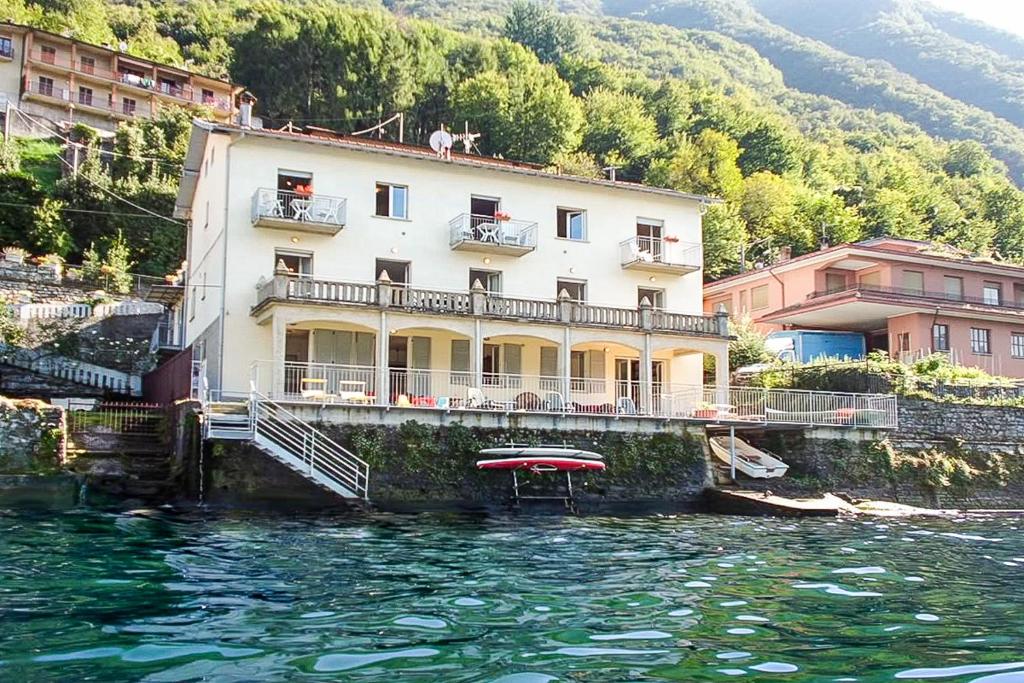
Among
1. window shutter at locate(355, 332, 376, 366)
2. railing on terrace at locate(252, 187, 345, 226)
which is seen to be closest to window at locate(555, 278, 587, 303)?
window shutter at locate(355, 332, 376, 366)

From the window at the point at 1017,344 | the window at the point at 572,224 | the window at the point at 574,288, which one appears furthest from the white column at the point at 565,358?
the window at the point at 1017,344

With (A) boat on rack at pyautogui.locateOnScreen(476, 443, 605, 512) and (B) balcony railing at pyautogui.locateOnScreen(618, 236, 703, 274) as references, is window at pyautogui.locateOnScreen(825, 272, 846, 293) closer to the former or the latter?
(B) balcony railing at pyautogui.locateOnScreen(618, 236, 703, 274)

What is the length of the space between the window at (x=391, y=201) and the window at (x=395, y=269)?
161 cm

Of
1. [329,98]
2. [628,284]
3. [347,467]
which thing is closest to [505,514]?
→ [347,467]

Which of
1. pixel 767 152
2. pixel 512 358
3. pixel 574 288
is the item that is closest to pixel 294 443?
pixel 512 358

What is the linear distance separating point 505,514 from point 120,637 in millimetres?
16063

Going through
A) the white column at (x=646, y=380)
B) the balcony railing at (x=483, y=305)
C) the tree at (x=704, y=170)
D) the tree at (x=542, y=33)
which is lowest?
the white column at (x=646, y=380)

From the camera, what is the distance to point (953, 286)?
157ft

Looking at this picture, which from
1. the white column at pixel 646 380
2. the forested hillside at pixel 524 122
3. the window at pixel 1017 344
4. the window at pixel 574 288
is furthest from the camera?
the forested hillside at pixel 524 122

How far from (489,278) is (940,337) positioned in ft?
71.9

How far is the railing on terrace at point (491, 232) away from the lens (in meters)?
34.5

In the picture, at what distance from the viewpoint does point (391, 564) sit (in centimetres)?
1538

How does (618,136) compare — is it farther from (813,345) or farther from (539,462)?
(539,462)

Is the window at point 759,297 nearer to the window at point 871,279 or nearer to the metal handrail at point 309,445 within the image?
the window at point 871,279
